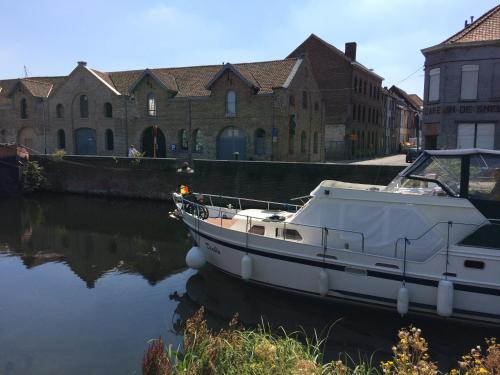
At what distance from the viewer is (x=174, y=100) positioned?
33156mm

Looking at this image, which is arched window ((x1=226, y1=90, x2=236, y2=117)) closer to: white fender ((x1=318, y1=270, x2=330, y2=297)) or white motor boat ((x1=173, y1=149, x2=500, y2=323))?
white motor boat ((x1=173, y1=149, x2=500, y2=323))

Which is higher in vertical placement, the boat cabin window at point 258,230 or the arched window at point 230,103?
the arched window at point 230,103

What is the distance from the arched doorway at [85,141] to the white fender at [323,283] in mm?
30933

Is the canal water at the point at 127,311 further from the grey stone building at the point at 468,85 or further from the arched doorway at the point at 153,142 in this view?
the arched doorway at the point at 153,142

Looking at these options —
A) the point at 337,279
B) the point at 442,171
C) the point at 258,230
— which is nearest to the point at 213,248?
the point at 258,230

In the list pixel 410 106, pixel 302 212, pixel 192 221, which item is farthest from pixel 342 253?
pixel 410 106

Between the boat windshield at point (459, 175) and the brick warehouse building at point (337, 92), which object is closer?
the boat windshield at point (459, 175)

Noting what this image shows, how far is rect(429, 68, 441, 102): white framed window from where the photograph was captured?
2355 centimetres

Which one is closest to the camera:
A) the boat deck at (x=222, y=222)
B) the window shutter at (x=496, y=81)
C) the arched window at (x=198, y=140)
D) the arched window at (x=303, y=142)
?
the boat deck at (x=222, y=222)

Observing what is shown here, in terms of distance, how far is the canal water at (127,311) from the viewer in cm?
801

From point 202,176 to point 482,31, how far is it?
55.5ft

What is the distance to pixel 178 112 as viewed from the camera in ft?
109

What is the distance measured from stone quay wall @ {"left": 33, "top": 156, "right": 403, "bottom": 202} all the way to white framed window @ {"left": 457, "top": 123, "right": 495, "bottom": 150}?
7.07 m

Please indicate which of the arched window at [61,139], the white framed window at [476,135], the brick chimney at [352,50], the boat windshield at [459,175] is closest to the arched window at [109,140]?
the arched window at [61,139]
